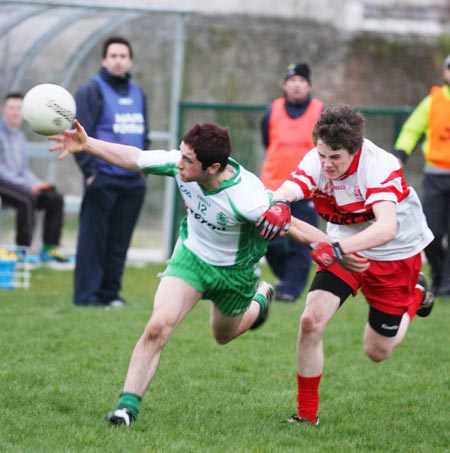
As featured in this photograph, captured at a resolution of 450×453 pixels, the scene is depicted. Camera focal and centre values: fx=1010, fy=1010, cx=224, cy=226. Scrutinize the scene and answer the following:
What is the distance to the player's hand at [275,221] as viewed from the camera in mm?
5551

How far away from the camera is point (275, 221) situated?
5.55 m

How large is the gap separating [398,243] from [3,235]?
8.02 m

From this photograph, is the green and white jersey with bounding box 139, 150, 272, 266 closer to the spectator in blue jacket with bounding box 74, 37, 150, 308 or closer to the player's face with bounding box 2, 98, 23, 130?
the spectator in blue jacket with bounding box 74, 37, 150, 308

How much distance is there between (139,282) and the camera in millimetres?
12008

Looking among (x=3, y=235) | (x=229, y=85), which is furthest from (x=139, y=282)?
(x=229, y=85)

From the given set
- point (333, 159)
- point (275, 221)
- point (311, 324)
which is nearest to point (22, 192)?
point (311, 324)

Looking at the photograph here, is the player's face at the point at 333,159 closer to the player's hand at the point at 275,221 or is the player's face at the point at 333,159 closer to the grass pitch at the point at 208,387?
the player's hand at the point at 275,221

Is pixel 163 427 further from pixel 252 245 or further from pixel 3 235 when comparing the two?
pixel 3 235

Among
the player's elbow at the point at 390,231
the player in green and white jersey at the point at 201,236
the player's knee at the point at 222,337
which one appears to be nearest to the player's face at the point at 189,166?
the player in green and white jersey at the point at 201,236

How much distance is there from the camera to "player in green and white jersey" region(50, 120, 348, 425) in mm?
5695

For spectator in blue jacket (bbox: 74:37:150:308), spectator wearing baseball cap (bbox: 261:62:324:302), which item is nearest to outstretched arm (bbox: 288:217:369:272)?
spectator in blue jacket (bbox: 74:37:150:308)

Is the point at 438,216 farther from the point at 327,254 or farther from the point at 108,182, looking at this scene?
the point at 327,254

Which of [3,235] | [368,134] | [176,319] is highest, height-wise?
[176,319]

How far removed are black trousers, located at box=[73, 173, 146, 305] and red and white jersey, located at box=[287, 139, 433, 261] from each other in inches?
147
